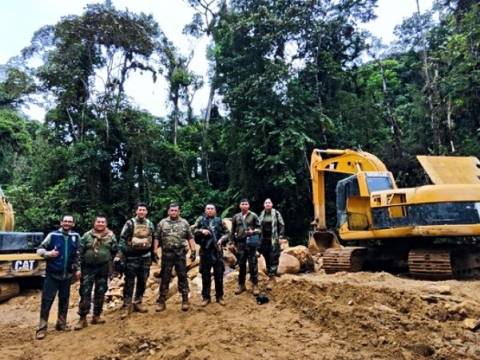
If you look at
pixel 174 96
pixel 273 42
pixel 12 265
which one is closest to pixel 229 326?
pixel 12 265

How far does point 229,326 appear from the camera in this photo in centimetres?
509

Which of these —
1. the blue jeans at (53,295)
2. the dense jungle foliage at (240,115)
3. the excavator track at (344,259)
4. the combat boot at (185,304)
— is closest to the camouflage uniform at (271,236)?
the combat boot at (185,304)

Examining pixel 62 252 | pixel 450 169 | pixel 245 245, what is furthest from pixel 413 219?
pixel 62 252

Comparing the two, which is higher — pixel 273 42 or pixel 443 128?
pixel 273 42

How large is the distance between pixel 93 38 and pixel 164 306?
14613 mm

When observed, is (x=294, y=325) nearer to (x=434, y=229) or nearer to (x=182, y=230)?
(x=182, y=230)

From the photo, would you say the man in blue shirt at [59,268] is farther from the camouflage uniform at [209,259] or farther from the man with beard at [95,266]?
the camouflage uniform at [209,259]

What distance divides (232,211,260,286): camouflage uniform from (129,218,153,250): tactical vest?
4.40 ft

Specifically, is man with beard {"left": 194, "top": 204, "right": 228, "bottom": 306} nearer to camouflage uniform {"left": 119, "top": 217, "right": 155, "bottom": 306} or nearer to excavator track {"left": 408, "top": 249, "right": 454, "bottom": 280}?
camouflage uniform {"left": 119, "top": 217, "right": 155, "bottom": 306}

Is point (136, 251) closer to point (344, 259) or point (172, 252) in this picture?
point (172, 252)

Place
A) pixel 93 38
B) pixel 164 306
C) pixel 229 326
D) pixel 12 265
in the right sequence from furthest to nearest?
pixel 93 38 < pixel 12 265 < pixel 164 306 < pixel 229 326

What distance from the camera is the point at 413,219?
7.66 metres

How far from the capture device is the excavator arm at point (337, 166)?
981cm

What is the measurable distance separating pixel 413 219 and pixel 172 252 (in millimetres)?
4205
